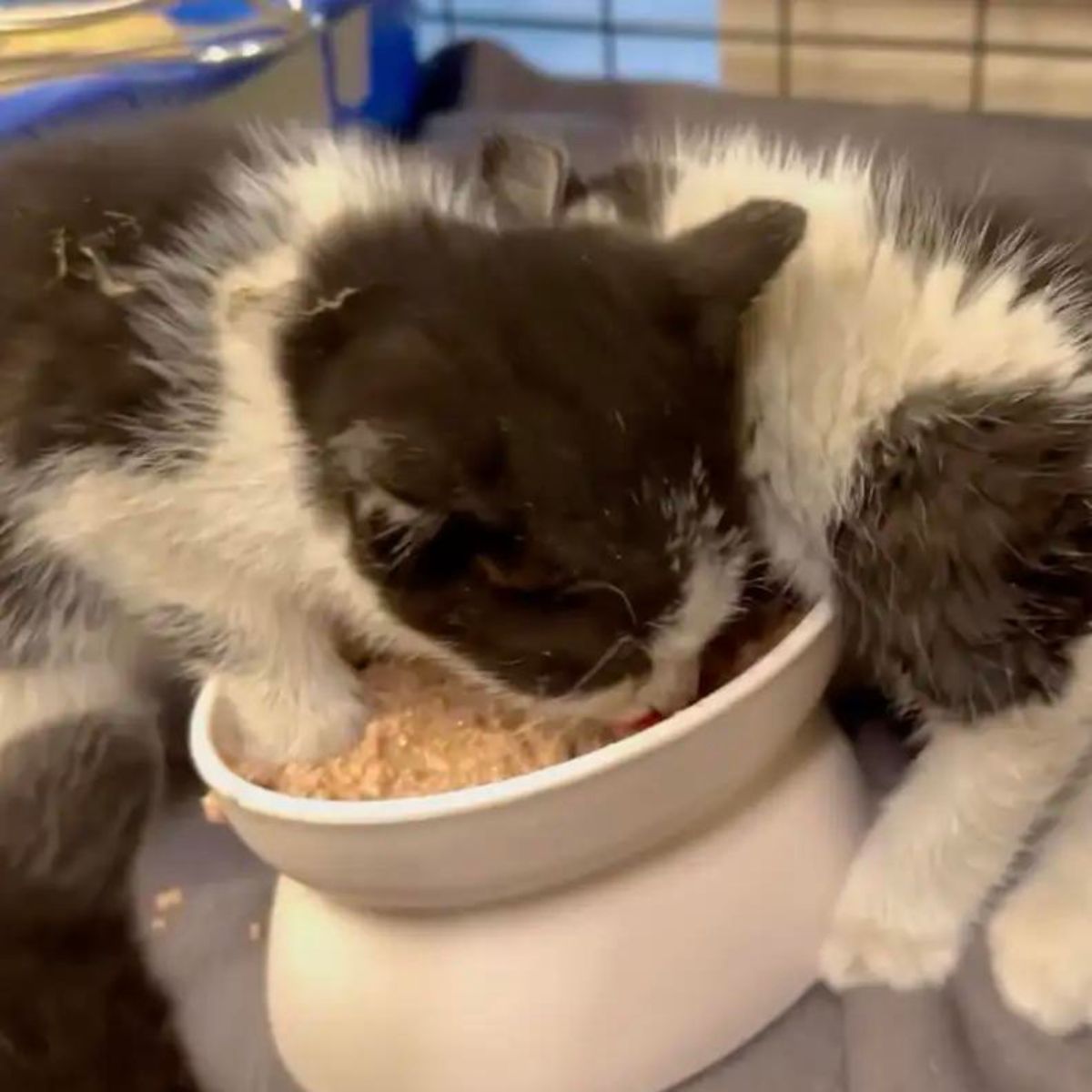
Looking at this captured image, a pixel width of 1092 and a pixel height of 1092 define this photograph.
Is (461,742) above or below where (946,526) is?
below

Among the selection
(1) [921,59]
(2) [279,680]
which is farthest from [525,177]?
(1) [921,59]

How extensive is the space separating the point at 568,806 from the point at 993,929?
0.29 m

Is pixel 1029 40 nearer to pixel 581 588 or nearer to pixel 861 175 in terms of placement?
pixel 861 175

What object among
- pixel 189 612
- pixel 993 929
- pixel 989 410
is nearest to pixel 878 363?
pixel 989 410

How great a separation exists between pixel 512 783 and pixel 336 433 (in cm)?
19

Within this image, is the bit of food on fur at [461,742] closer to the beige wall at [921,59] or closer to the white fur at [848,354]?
the white fur at [848,354]

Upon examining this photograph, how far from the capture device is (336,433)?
0.81 meters

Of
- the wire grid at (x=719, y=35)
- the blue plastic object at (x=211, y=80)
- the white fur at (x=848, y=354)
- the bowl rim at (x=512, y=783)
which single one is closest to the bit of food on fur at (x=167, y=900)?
the bowl rim at (x=512, y=783)

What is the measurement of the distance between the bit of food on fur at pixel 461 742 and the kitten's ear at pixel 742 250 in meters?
0.20

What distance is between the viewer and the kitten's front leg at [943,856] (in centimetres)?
94

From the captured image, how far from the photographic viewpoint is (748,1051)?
37.4 inches

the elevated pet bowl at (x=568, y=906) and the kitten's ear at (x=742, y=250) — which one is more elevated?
the kitten's ear at (x=742, y=250)

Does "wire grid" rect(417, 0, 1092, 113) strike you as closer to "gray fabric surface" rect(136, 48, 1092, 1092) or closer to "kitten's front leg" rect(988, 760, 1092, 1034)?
"gray fabric surface" rect(136, 48, 1092, 1092)

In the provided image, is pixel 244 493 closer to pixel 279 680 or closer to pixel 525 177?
pixel 279 680
